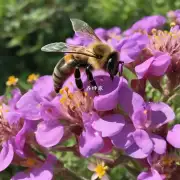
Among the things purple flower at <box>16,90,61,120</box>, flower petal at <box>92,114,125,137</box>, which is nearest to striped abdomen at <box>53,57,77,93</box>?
purple flower at <box>16,90,61,120</box>

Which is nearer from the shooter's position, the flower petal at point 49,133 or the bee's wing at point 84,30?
the flower petal at point 49,133

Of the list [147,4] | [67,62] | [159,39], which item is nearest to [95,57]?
[67,62]

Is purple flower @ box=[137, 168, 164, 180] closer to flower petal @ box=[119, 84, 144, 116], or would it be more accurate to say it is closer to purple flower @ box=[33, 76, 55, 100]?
flower petal @ box=[119, 84, 144, 116]

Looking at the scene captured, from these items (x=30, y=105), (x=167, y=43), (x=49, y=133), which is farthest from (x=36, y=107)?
(x=167, y=43)

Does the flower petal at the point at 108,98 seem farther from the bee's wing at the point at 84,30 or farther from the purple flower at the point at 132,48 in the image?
the bee's wing at the point at 84,30

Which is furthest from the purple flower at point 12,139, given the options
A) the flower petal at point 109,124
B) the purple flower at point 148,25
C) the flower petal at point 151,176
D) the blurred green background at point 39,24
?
the blurred green background at point 39,24

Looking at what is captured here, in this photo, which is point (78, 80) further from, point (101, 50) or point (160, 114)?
point (160, 114)
